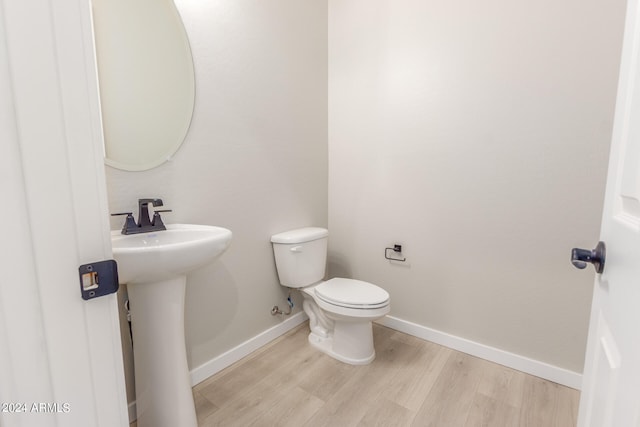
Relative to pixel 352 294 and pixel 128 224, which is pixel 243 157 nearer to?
pixel 128 224

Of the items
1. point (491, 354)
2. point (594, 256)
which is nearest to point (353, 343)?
point (491, 354)

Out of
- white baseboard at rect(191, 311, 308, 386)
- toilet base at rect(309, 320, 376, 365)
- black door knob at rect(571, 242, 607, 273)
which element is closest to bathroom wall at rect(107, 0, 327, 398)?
white baseboard at rect(191, 311, 308, 386)

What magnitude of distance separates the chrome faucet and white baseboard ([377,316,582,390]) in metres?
1.63

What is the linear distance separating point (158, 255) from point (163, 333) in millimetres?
379

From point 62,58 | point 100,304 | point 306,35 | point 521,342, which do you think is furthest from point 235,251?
point 521,342

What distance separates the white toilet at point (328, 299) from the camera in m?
1.68

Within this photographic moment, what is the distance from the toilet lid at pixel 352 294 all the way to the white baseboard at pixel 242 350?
456 millimetres

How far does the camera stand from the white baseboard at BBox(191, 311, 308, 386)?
5.27 ft

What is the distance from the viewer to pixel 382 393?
154 cm

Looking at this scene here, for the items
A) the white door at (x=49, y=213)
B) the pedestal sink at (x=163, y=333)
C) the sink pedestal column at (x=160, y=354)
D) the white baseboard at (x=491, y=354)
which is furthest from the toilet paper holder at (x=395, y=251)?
the white door at (x=49, y=213)

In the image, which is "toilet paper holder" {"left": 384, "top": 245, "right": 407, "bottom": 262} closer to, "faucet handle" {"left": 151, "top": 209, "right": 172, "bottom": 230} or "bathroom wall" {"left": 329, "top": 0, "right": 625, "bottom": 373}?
"bathroom wall" {"left": 329, "top": 0, "right": 625, "bottom": 373}

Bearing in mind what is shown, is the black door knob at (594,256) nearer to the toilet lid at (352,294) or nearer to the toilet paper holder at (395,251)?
the toilet lid at (352,294)

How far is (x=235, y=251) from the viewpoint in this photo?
1738 millimetres

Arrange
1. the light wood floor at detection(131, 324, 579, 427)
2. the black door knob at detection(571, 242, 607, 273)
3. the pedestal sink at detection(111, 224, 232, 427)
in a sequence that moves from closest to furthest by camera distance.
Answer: the black door knob at detection(571, 242, 607, 273) < the pedestal sink at detection(111, 224, 232, 427) < the light wood floor at detection(131, 324, 579, 427)
